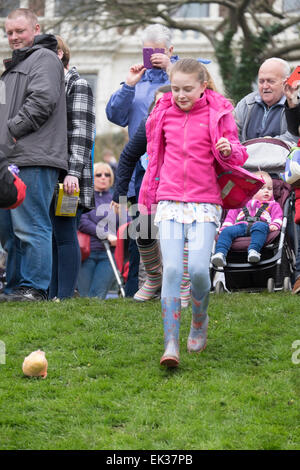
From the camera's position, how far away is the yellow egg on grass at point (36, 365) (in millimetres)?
6352

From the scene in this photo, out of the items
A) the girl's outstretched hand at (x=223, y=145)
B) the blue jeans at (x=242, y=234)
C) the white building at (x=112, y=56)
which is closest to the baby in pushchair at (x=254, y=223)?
the blue jeans at (x=242, y=234)

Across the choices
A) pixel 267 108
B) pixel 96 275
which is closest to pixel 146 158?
pixel 267 108

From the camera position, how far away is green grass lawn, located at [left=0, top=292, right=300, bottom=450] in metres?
5.42

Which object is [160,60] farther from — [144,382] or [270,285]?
[144,382]

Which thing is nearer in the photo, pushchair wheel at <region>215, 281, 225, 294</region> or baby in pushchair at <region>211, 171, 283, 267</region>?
baby in pushchair at <region>211, 171, 283, 267</region>

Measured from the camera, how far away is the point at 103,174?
513 inches

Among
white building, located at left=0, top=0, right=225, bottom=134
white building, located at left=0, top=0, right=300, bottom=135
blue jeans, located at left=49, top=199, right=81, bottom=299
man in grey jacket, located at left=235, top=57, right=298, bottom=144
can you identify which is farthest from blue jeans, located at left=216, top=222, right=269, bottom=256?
white building, located at left=0, top=0, right=225, bottom=134

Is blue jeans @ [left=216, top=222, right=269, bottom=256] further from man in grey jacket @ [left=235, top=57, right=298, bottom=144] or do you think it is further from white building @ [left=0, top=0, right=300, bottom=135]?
white building @ [left=0, top=0, right=300, bottom=135]

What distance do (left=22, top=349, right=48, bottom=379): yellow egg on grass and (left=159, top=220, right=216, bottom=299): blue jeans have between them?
900 millimetres

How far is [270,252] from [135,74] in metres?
2.44

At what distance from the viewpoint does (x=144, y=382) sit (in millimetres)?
6215

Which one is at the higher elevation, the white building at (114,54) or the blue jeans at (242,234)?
the white building at (114,54)

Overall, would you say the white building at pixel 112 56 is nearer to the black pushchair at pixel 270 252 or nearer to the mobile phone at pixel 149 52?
the black pushchair at pixel 270 252

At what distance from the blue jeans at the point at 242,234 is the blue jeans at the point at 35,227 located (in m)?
2.08
